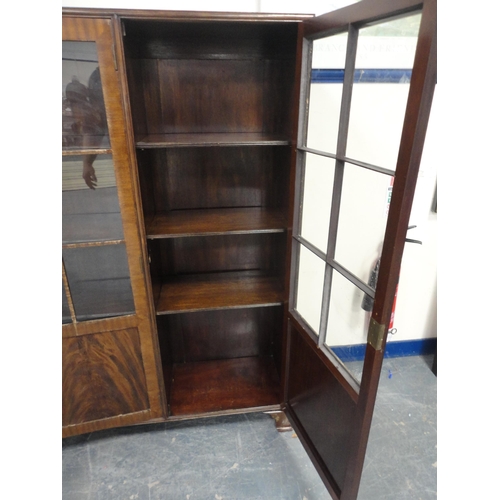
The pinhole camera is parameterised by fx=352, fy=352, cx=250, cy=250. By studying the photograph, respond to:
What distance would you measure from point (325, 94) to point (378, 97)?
0.70 feet

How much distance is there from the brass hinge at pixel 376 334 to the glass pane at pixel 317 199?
0.38 metres

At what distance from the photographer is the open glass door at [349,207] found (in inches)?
32.9

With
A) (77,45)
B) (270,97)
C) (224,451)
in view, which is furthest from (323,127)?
(224,451)

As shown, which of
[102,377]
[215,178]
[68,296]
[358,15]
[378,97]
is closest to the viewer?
[358,15]

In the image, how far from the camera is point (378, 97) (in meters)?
1.12

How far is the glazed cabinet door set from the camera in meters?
1.11

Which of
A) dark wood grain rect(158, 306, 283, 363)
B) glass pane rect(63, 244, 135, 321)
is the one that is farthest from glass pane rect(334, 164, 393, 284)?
glass pane rect(63, 244, 135, 321)

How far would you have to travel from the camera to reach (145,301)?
1410 millimetres

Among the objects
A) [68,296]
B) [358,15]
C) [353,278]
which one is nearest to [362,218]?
[353,278]

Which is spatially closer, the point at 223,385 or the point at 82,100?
the point at 82,100

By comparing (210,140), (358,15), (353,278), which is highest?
(358,15)

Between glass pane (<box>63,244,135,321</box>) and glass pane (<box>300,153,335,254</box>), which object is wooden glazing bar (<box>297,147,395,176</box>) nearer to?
glass pane (<box>300,153,335,254</box>)

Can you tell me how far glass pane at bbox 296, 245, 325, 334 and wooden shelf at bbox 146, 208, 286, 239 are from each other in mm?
168

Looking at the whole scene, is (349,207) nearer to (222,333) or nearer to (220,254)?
(220,254)
